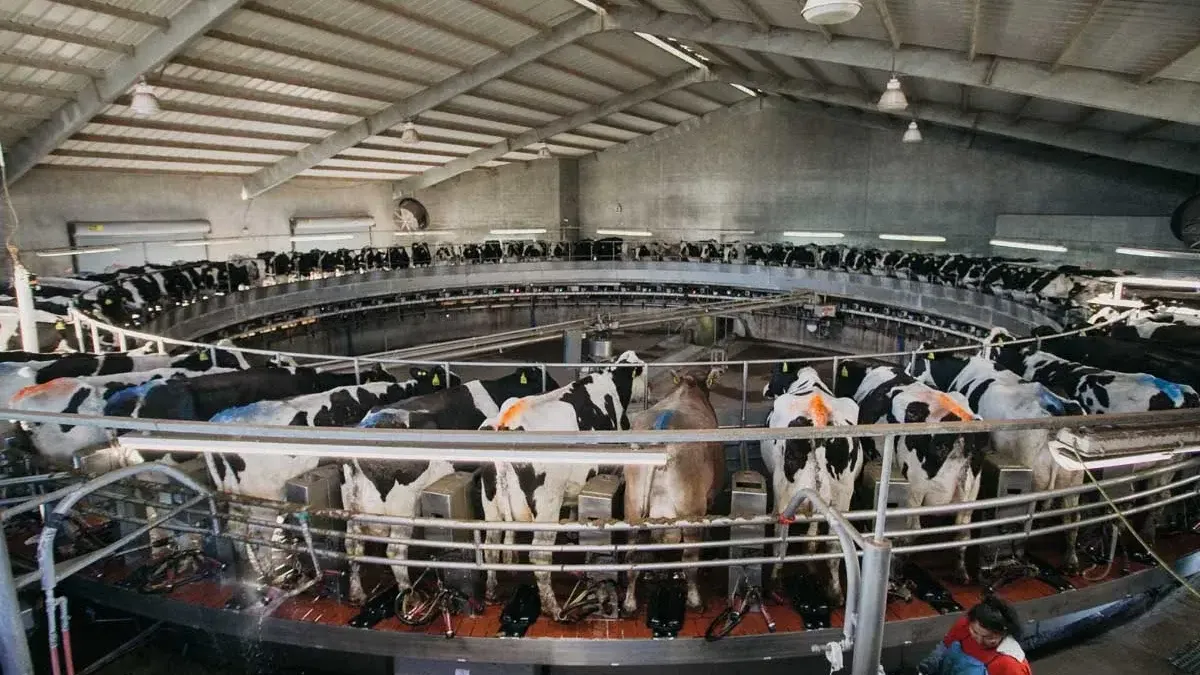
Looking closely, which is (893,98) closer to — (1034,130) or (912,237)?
(1034,130)

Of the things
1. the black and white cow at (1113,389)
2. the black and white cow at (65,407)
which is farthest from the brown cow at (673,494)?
the black and white cow at (65,407)

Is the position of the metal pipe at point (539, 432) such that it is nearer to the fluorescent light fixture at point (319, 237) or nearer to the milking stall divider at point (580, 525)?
the milking stall divider at point (580, 525)

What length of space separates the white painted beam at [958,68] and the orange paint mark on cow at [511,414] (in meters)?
8.97

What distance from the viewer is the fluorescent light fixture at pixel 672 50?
614 inches

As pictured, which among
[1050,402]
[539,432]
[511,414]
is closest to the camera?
[539,432]

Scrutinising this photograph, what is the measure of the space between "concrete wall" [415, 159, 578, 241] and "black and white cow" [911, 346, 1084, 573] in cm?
2103

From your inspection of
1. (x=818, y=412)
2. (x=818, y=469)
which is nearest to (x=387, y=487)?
(x=818, y=469)

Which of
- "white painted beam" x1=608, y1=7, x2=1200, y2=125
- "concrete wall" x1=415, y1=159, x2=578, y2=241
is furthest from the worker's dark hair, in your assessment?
"concrete wall" x1=415, y1=159, x2=578, y2=241

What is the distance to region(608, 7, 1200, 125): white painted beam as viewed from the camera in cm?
830

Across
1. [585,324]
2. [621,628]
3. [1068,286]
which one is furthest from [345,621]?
[1068,286]

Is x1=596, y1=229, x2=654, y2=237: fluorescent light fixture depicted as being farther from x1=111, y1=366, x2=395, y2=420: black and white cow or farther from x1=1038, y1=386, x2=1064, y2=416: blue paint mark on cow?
x1=1038, y1=386, x2=1064, y2=416: blue paint mark on cow

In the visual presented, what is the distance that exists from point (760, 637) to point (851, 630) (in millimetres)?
1593

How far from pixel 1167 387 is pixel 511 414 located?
5.79 metres

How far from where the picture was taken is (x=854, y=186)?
21.3 meters
